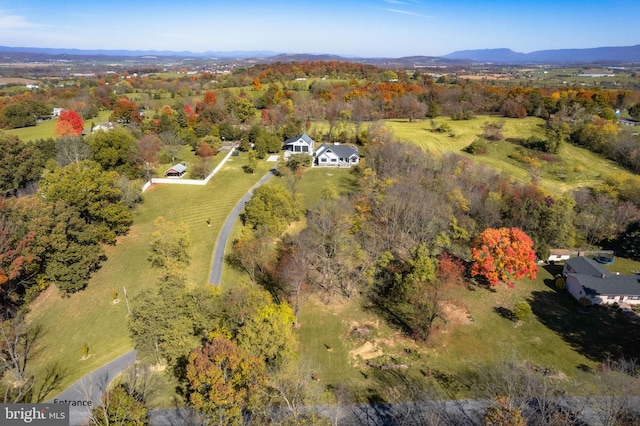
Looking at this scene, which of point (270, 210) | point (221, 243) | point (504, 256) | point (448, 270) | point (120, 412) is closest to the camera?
point (120, 412)

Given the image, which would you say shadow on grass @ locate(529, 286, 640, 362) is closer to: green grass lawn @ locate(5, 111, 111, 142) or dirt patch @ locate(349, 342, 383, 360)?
dirt patch @ locate(349, 342, 383, 360)

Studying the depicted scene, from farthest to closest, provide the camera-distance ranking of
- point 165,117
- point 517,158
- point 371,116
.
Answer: point 371,116
point 165,117
point 517,158

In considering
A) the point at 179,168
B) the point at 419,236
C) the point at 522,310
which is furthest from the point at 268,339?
the point at 179,168

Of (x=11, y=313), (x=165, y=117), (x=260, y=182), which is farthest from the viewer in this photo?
(x=165, y=117)

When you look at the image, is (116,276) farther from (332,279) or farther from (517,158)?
(517,158)

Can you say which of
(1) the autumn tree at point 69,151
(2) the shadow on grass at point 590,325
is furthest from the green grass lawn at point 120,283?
(2) the shadow on grass at point 590,325

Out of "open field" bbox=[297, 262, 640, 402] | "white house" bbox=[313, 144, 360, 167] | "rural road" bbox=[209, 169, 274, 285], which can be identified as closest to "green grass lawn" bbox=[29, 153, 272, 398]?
"rural road" bbox=[209, 169, 274, 285]

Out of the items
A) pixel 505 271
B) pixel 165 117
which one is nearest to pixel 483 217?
→ pixel 505 271

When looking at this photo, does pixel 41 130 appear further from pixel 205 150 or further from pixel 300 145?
pixel 300 145
